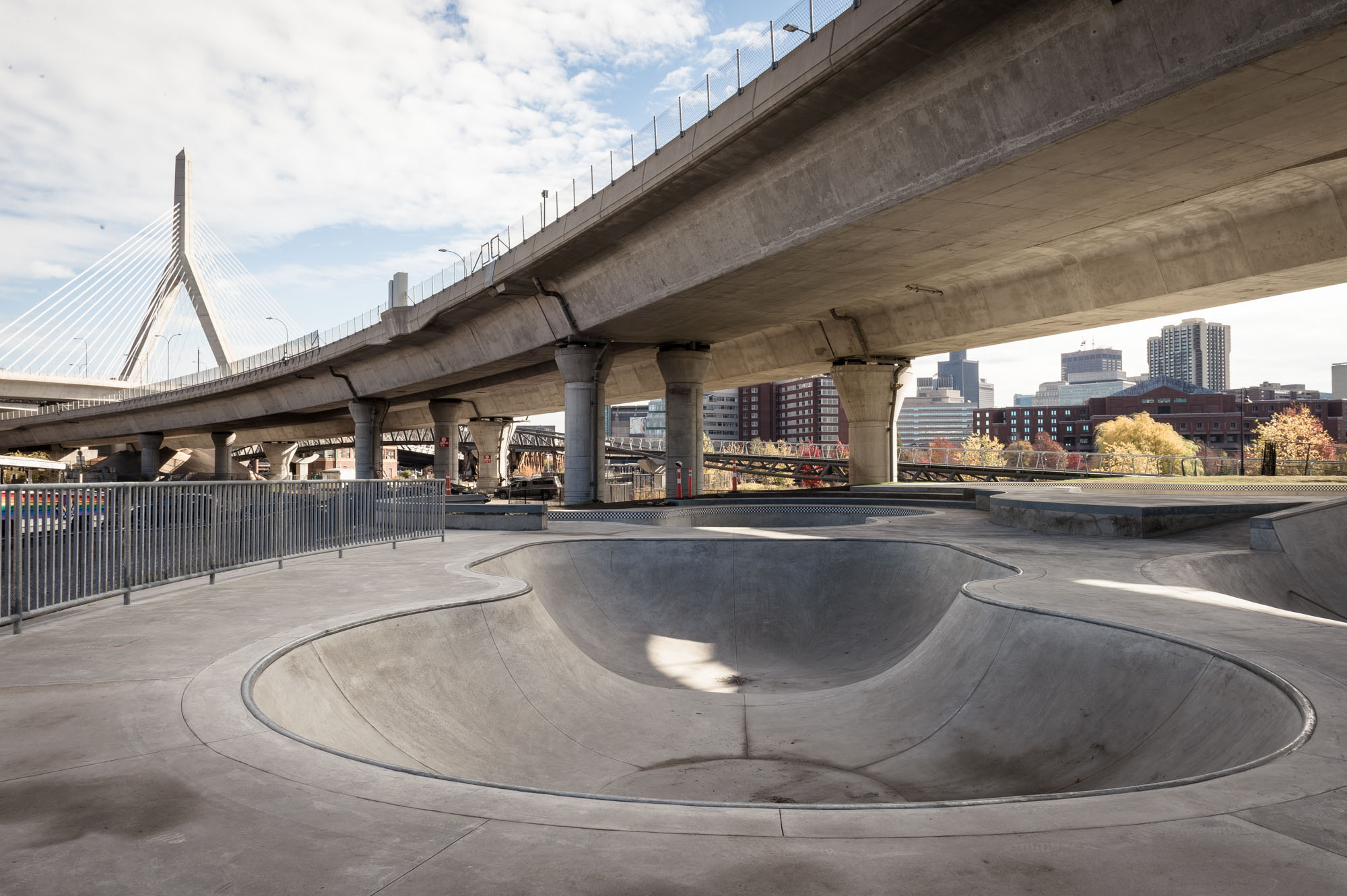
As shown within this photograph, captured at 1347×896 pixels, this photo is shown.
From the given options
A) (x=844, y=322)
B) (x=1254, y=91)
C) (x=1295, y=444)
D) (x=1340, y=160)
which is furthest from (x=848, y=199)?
(x=1295, y=444)

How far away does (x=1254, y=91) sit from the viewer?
1252 centimetres

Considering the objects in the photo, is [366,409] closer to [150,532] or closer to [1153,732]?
[150,532]

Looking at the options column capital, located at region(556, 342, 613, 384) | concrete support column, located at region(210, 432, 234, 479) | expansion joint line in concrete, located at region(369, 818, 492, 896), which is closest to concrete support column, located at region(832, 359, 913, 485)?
column capital, located at region(556, 342, 613, 384)

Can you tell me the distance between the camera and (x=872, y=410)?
1594 inches

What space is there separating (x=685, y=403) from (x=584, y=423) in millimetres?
4545

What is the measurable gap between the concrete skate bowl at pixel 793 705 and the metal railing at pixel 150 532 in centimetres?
353

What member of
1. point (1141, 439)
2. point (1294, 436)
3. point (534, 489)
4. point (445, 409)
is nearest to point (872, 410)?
point (534, 489)

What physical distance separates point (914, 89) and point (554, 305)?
20.2m

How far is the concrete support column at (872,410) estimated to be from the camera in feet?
130

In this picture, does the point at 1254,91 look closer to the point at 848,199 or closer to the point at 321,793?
the point at 848,199

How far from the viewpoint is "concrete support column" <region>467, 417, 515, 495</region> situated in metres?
73.9

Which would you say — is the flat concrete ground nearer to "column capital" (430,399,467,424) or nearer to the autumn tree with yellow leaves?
"column capital" (430,399,467,424)

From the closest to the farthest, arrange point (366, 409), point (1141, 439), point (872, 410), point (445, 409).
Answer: point (872, 410) < point (366, 409) < point (445, 409) < point (1141, 439)

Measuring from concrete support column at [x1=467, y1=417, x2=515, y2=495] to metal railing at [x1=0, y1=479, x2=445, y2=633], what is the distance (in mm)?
56249
